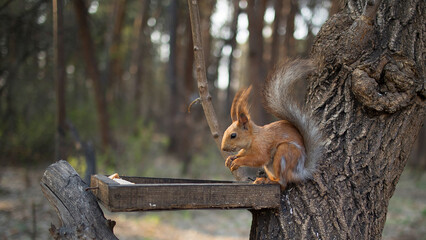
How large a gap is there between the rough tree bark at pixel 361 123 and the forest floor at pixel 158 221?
348 centimetres

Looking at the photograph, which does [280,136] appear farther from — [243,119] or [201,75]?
[201,75]

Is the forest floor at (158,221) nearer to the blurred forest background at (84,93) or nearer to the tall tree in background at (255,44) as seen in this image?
the blurred forest background at (84,93)

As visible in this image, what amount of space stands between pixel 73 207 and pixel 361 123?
4.81 feet

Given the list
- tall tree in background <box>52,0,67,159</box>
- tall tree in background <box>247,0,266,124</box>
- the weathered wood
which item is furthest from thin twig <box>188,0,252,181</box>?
tall tree in background <box>247,0,266,124</box>

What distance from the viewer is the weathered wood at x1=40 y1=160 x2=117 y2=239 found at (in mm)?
1762

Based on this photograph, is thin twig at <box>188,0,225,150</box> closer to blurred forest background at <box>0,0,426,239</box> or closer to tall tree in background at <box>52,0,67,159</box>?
blurred forest background at <box>0,0,426,239</box>

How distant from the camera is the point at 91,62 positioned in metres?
6.32

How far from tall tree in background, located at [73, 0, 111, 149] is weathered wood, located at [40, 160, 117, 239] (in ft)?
13.3

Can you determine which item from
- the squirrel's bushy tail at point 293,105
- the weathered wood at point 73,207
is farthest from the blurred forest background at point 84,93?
the weathered wood at point 73,207

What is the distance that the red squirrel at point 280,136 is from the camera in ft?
6.09

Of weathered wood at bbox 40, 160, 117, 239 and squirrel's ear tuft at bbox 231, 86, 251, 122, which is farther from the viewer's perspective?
squirrel's ear tuft at bbox 231, 86, 251, 122

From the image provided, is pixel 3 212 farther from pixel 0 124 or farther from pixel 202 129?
pixel 202 129

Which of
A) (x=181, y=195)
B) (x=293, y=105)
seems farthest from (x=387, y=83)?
(x=181, y=195)

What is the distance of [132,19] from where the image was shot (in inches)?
653
